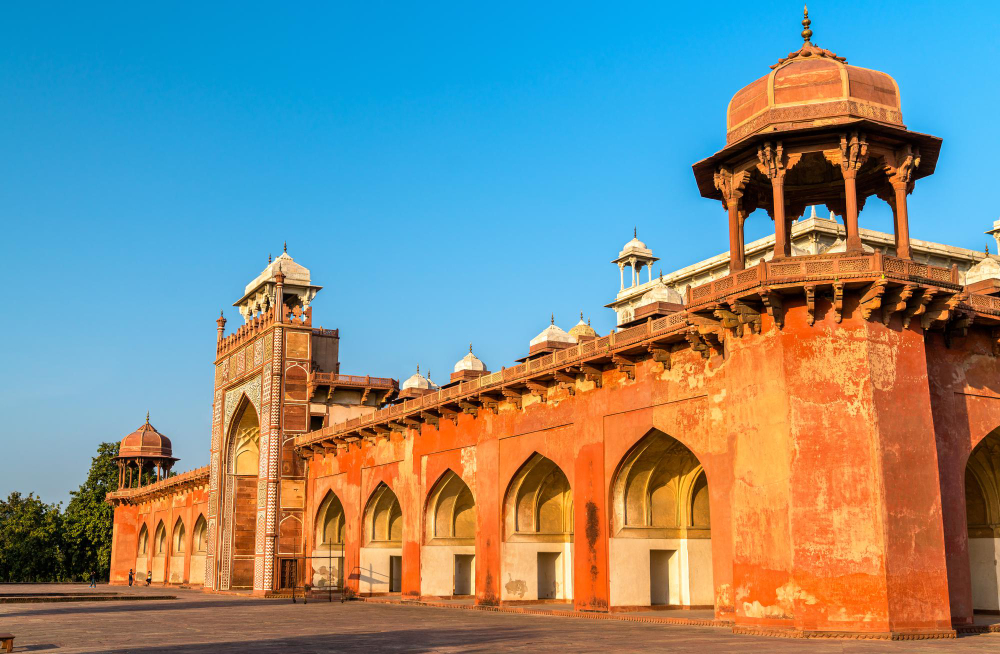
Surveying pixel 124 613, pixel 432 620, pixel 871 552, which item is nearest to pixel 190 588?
pixel 124 613

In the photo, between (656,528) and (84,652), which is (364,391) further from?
(84,652)

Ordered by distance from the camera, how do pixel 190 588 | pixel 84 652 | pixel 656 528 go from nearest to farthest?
Answer: pixel 84 652 → pixel 656 528 → pixel 190 588

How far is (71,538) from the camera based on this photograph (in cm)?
6894

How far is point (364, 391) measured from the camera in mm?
40031

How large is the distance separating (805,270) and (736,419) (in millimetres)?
3057

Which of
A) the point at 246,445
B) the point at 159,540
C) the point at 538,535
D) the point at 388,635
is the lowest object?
the point at 388,635

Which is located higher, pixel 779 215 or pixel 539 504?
pixel 779 215

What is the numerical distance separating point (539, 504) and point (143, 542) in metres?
46.8

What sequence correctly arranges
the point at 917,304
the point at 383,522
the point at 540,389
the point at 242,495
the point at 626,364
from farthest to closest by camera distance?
1. the point at 242,495
2. the point at 383,522
3. the point at 540,389
4. the point at 626,364
5. the point at 917,304

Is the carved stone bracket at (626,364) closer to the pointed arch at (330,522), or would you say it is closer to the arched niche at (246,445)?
the pointed arch at (330,522)

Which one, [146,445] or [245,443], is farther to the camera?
[146,445]

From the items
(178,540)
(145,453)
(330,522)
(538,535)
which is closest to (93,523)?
(145,453)

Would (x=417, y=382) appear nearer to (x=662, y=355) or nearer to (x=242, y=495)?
(x=242, y=495)

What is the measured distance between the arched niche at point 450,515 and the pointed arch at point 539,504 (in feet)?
12.4
